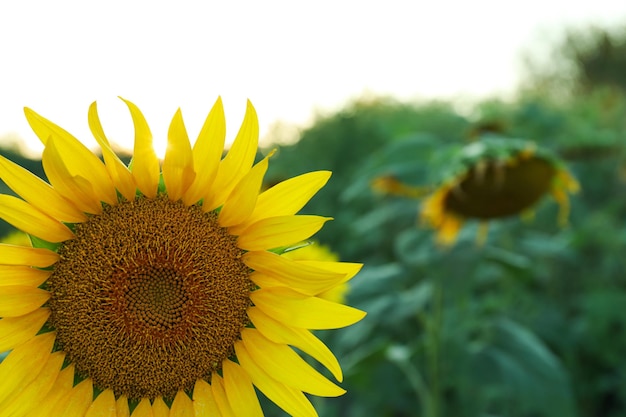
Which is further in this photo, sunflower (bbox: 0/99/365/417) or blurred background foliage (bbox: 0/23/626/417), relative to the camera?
blurred background foliage (bbox: 0/23/626/417)

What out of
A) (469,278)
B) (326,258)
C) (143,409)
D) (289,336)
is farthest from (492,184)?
(143,409)

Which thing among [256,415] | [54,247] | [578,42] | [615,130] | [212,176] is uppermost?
[578,42]

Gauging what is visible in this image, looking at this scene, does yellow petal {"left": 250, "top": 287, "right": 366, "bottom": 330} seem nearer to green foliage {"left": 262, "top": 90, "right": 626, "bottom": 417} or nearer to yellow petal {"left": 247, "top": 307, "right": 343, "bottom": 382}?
yellow petal {"left": 247, "top": 307, "right": 343, "bottom": 382}

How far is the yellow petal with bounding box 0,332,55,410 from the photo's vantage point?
1034 mm

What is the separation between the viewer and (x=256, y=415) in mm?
1065

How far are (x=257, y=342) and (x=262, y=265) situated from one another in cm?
10

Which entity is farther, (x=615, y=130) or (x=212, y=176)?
(x=615, y=130)

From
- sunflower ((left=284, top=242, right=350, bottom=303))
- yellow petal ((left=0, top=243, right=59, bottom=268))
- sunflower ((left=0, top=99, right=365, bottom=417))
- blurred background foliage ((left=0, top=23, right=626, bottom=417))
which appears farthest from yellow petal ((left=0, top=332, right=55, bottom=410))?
sunflower ((left=284, top=242, right=350, bottom=303))

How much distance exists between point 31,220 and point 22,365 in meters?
0.19

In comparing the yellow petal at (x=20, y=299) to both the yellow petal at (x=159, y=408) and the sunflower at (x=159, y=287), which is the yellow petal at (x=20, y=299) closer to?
the sunflower at (x=159, y=287)

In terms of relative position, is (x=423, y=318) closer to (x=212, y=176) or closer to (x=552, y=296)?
(x=212, y=176)

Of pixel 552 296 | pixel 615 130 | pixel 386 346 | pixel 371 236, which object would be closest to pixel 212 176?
pixel 386 346

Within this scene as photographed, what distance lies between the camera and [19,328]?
1.05 metres

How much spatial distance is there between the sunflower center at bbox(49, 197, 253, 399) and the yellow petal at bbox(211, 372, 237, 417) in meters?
0.02
